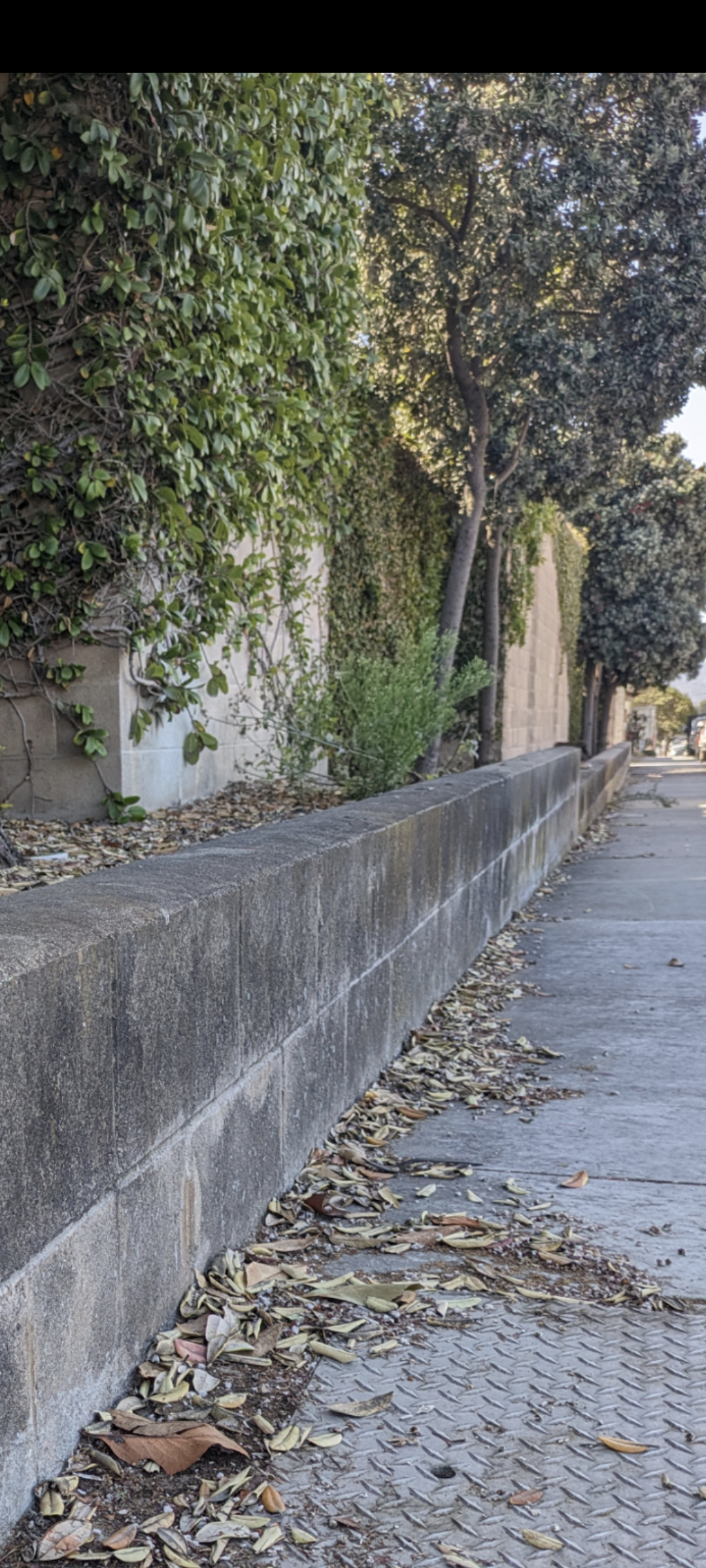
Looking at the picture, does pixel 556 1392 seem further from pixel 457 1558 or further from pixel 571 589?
pixel 571 589

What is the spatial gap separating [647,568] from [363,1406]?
22329mm

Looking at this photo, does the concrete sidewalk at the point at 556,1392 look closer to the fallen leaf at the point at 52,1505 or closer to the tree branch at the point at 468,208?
the fallen leaf at the point at 52,1505

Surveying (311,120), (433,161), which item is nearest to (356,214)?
(311,120)

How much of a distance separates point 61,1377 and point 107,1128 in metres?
0.37

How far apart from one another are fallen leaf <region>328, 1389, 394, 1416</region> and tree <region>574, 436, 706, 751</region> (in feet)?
65.9

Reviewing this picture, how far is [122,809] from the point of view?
5.35 metres

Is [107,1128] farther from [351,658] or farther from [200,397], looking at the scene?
[351,658]

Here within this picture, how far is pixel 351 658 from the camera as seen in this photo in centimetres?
826

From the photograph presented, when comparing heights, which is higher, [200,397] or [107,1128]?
[200,397]

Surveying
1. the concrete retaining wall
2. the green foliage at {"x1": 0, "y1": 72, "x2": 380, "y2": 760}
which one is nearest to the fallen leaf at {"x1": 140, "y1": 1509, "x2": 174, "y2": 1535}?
the green foliage at {"x1": 0, "y1": 72, "x2": 380, "y2": 760}

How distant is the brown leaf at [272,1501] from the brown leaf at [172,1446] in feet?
0.34

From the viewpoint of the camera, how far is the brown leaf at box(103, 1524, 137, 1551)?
5.98 ft

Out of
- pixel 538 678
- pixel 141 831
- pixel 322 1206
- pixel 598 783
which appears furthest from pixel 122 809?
pixel 538 678

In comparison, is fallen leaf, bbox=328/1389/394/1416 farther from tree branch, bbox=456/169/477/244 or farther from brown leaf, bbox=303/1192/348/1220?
tree branch, bbox=456/169/477/244
